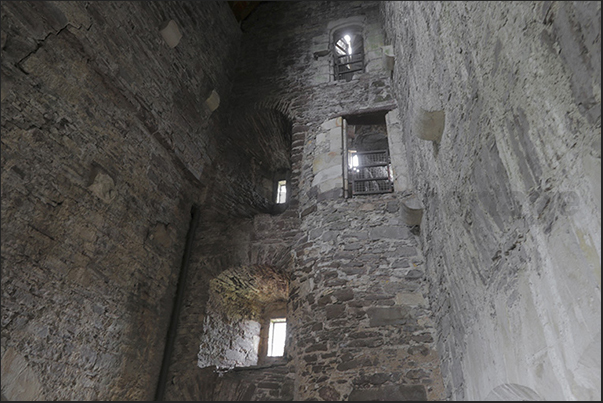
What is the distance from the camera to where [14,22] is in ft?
12.2

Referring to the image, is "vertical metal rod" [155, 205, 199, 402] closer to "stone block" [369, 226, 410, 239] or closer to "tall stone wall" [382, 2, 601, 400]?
"stone block" [369, 226, 410, 239]

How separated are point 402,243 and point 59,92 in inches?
146

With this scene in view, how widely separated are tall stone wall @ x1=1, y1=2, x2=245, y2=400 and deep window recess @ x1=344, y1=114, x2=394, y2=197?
2.14 m

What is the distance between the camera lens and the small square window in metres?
7.73

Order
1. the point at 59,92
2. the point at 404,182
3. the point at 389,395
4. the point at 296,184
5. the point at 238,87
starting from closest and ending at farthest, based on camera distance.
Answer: the point at 389,395 → the point at 59,92 → the point at 404,182 → the point at 296,184 → the point at 238,87

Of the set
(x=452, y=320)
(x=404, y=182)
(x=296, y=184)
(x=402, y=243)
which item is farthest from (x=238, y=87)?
(x=452, y=320)


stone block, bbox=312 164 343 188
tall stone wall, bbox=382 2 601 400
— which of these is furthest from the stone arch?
stone block, bbox=312 164 343 188

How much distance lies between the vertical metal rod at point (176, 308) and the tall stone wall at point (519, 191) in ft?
10.2

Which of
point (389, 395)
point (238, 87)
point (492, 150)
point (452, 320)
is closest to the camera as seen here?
point (492, 150)

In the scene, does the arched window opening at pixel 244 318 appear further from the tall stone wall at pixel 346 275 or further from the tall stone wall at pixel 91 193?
the tall stone wall at pixel 346 275

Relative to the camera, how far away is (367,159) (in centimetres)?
714

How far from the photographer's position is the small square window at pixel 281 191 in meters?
7.73

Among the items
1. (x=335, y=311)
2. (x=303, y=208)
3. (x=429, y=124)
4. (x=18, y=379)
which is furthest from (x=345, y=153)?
(x=18, y=379)

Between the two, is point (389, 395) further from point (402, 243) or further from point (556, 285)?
point (556, 285)
